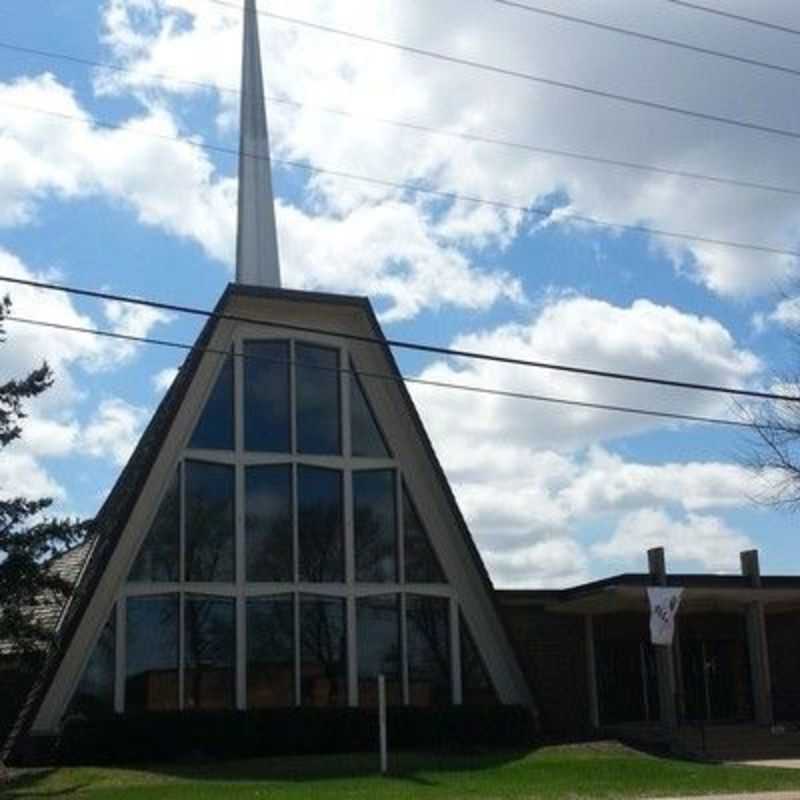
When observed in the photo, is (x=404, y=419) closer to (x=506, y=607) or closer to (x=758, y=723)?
(x=506, y=607)

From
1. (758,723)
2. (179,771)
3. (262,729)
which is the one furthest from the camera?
(758,723)

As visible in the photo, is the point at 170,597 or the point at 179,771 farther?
the point at 170,597

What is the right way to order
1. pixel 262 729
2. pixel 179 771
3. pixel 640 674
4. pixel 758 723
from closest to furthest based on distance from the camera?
pixel 179 771, pixel 262 729, pixel 758 723, pixel 640 674

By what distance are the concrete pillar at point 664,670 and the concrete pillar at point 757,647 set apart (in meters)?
2.19

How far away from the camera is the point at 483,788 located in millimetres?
20984

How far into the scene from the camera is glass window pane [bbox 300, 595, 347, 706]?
93.5 ft

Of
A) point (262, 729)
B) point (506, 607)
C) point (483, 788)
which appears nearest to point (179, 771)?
point (262, 729)

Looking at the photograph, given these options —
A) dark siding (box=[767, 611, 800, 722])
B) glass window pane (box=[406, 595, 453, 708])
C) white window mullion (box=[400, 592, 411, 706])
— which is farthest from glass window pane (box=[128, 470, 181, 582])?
dark siding (box=[767, 611, 800, 722])

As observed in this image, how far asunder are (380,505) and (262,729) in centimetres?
556

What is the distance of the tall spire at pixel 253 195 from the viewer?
39.9m

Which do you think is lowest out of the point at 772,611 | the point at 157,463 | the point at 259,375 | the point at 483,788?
the point at 483,788

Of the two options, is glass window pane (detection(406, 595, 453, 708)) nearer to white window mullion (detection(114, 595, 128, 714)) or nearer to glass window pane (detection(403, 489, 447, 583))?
glass window pane (detection(403, 489, 447, 583))

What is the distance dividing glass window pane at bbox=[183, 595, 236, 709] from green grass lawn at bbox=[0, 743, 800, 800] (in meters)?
2.38

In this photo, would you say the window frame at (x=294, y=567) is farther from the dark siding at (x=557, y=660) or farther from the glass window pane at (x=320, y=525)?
the dark siding at (x=557, y=660)
